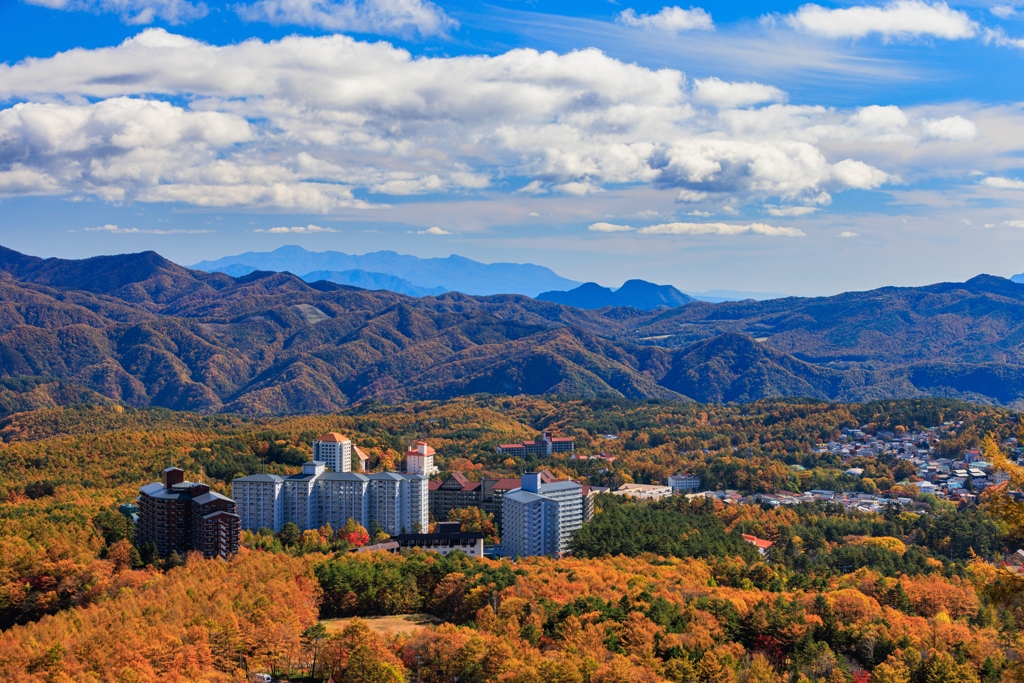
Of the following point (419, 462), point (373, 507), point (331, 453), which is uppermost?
point (331, 453)

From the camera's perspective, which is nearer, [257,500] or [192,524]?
[192,524]

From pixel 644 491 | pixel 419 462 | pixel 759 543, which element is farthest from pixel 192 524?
pixel 644 491

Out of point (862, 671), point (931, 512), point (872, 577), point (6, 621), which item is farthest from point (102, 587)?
point (931, 512)

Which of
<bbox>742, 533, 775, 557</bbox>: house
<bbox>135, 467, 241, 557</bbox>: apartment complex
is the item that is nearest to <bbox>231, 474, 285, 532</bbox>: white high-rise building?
<bbox>135, 467, 241, 557</bbox>: apartment complex

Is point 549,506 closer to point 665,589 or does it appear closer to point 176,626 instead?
point 665,589

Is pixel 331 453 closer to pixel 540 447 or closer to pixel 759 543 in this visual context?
pixel 759 543

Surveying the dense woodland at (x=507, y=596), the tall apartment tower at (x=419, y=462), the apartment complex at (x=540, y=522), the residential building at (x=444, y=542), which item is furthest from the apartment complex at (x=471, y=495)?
the tall apartment tower at (x=419, y=462)
